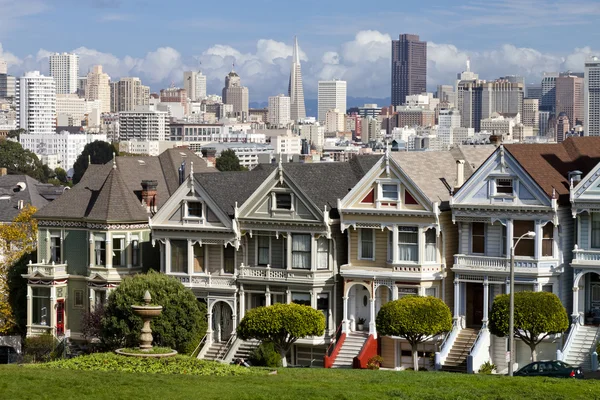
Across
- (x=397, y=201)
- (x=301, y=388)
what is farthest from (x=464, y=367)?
(x=301, y=388)

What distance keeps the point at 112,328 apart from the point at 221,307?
4376 millimetres

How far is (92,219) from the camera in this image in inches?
2372

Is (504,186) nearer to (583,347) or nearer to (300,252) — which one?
(583,347)

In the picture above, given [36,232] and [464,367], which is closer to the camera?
[464,367]

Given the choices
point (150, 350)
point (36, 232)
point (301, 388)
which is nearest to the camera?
point (301, 388)

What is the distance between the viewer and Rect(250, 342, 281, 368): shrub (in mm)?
52978

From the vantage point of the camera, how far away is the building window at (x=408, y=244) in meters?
53.2

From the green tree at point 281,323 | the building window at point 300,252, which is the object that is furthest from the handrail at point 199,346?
the building window at point 300,252

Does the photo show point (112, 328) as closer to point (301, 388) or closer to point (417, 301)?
point (417, 301)

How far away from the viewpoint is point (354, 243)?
5469 centimetres

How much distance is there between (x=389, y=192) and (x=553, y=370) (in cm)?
1162

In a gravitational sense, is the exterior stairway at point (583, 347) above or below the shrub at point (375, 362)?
above

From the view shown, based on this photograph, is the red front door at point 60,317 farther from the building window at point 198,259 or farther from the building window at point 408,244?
the building window at point 408,244

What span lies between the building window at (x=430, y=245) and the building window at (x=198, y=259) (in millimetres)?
9288
